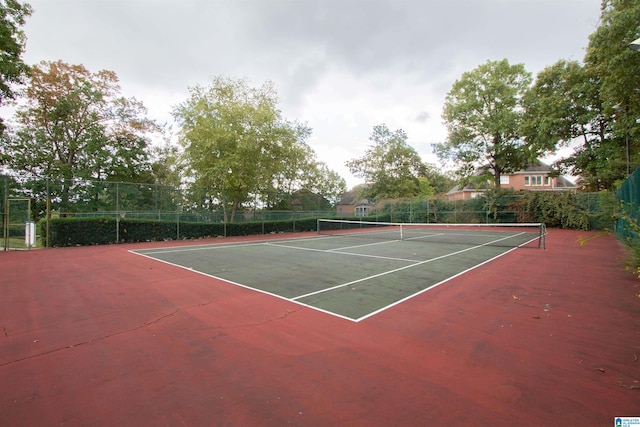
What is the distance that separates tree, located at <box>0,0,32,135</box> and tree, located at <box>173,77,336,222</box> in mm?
8130

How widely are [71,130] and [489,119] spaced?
40.7m

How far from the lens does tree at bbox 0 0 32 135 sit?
48.7ft

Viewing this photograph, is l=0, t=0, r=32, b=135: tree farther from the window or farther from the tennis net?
the window

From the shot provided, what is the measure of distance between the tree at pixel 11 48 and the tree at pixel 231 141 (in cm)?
813

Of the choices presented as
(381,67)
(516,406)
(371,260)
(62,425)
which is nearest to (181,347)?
(62,425)

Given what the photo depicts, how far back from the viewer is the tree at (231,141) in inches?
800

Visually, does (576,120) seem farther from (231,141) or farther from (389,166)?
(231,141)

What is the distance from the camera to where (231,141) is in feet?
68.3

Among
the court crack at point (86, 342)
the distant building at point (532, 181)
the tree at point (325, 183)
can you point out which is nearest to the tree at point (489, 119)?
the distant building at point (532, 181)

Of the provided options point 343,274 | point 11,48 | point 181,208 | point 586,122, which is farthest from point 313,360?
point 586,122

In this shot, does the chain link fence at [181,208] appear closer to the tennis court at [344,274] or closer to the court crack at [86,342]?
the tennis court at [344,274]

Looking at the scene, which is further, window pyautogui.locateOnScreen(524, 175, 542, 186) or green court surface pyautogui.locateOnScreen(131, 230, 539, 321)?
window pyautogui.locateOnScreen(524, 175, 542, 186)

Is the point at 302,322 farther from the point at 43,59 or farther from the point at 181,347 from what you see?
the point at 43,59

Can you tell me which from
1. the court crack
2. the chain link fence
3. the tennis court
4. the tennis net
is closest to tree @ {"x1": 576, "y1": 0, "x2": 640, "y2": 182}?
the chain link fence
